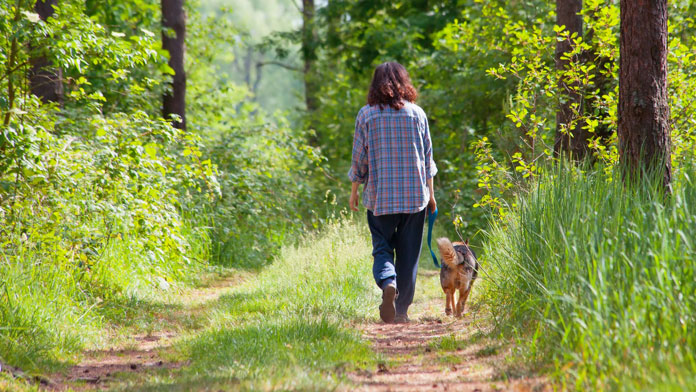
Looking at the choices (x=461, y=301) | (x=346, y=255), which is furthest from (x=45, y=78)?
(x=461, y=301)

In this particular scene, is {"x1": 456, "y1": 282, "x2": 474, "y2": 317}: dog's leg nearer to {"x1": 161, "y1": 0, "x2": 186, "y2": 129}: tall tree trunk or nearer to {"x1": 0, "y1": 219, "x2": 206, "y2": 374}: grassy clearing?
{"x1": 0, "y1": 219, "x2": 206, "y2": 374}: grassy clearing

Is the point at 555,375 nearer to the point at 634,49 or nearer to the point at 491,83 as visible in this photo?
the point at 634,49

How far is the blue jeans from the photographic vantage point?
A: 575cm

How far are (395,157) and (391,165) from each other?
0.25 ft

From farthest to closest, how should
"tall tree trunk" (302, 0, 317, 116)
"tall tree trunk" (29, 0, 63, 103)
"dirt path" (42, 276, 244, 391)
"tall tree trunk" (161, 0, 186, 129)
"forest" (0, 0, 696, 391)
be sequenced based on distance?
1. "tall tree trunk" (302, 0, 317, 116)
2. "tall tree trunk" (161, 0, 186, 129)
3. "tall tree trunk" (29, 0, 63, 103)
4. "dirt path" (42, 276, 244, 391)
5. "forest" (0, 0, 696, 391)

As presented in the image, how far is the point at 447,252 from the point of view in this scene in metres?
5.89

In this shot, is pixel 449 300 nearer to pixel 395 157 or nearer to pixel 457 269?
pixel 457 269

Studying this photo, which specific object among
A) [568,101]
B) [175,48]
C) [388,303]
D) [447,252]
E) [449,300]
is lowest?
[449,300]

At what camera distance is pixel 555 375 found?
3.34 meters

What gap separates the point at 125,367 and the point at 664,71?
14.5 ft

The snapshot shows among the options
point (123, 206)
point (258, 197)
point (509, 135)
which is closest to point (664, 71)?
point (509, 135)

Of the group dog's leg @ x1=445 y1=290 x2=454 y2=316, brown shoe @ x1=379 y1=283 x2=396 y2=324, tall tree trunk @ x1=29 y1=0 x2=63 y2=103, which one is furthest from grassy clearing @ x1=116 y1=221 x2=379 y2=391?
tall tree trunk @ x1=29 y1=0 x2=63 y2=103

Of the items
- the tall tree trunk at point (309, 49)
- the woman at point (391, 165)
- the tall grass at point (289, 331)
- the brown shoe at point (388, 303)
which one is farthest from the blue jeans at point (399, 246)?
the tall tree trunk at point (309, 49)

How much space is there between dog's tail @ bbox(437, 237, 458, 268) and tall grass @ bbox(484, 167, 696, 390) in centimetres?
106
